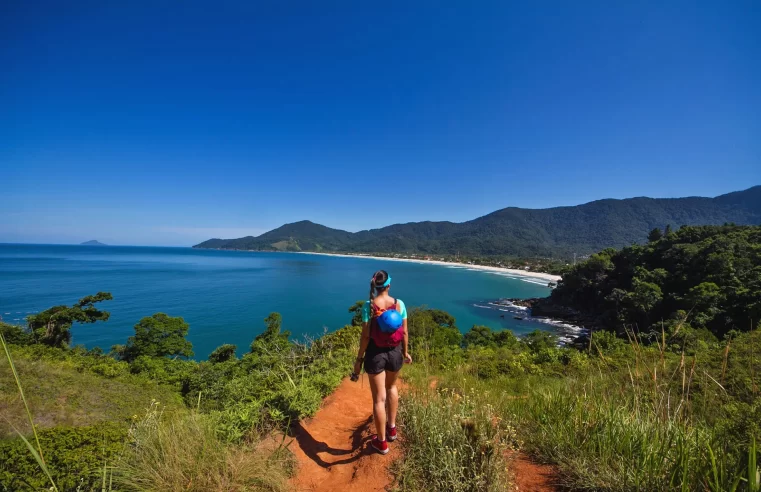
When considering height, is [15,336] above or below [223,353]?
above

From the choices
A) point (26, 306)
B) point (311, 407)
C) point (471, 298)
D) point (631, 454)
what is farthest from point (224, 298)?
point (631, 454)

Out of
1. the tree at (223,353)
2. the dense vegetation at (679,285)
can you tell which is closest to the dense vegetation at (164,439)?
the tree at (223,353)

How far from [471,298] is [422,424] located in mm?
59465

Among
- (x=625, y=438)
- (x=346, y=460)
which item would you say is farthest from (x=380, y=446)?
(x=625, y=438)

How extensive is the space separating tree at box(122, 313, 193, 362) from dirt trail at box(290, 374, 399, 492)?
65.9 ft

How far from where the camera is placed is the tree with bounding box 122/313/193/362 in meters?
19.2

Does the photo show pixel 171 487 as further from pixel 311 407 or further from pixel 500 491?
pixel 500 491

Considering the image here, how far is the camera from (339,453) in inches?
146

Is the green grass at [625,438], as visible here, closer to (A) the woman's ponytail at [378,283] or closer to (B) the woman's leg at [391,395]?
(B) the woman's leg at [391,395]

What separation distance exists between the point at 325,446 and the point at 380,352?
1.64 metres

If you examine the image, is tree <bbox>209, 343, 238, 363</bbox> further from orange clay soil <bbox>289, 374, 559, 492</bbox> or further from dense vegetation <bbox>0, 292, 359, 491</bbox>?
orange clay soil <bbox>289, 374, 559, 492</bbox>

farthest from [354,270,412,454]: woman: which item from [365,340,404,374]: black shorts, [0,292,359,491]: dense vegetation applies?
[0,292,359,491]: dense vegetation

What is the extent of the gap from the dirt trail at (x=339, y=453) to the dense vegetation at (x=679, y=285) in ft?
57.4

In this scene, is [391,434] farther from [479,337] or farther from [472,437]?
[479,337]
